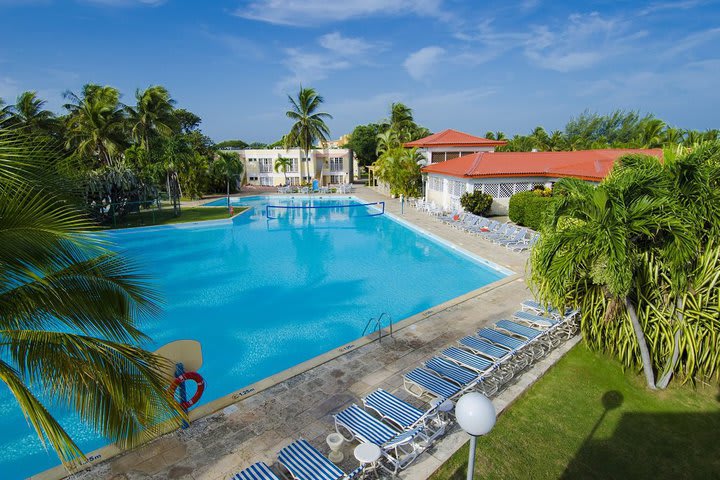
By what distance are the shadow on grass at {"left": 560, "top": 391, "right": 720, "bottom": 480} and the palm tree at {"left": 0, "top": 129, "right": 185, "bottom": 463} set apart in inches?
208

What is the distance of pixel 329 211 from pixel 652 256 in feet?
85.7

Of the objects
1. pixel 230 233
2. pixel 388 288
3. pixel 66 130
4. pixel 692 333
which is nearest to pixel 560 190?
pixel 692 333

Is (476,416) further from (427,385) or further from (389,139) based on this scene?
(389,139)

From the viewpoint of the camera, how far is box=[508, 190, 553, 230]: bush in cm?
1970

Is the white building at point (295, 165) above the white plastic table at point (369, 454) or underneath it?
above

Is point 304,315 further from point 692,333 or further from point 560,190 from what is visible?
point 692,333

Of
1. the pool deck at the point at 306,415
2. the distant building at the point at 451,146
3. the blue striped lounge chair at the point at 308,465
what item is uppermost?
the distant building at the point at 451,146

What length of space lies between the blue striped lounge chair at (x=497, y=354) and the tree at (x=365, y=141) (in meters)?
52.2

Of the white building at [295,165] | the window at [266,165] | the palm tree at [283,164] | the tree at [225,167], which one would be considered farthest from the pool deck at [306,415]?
the window at [266,165]

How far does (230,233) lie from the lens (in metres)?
23.5

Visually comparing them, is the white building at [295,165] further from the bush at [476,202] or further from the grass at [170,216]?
the bush at [476,202]

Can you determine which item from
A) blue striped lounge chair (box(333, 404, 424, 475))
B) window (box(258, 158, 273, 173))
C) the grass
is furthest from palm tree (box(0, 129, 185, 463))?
window (box(258, 158, 273, 173))

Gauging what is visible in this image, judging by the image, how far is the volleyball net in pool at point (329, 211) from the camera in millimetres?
29298

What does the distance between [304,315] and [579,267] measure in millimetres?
7827
